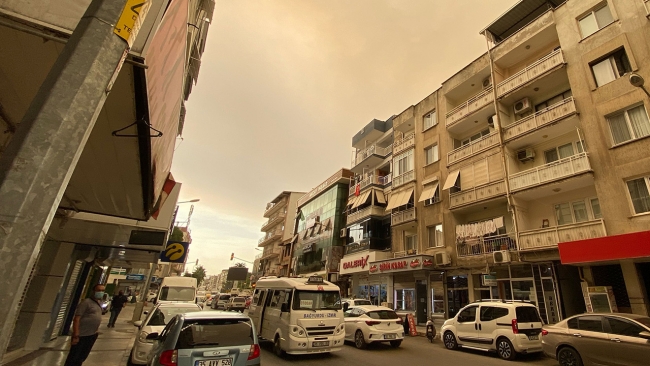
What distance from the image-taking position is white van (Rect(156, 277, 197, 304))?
A: 1605cm

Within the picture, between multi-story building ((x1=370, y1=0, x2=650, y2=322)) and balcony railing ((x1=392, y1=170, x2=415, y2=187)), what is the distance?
450 mm

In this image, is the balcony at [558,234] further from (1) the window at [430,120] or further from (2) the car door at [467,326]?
(1) the window at [430,120]

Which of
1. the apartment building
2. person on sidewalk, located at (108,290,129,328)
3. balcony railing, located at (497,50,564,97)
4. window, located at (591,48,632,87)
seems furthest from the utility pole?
the apartment building

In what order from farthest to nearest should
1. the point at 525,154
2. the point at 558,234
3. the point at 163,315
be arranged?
1. the point at 525,154
2. the point at 558,234
3. the point at 163,315

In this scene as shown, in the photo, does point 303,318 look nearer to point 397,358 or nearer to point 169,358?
point 397,358

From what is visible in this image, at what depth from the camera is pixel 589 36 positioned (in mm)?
15461

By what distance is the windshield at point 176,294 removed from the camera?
1603cm

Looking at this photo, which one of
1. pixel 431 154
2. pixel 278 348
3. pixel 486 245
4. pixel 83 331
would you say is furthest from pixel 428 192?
pixel 83 331

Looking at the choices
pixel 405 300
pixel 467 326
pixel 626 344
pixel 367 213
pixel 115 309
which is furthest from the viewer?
pixel 367 213

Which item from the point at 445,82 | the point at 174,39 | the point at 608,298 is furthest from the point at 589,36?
the point at 174,39

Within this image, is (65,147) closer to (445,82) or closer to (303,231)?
(445,82)

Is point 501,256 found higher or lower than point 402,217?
lower

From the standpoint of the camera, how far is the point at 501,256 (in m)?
16.2

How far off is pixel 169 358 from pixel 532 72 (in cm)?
2113
